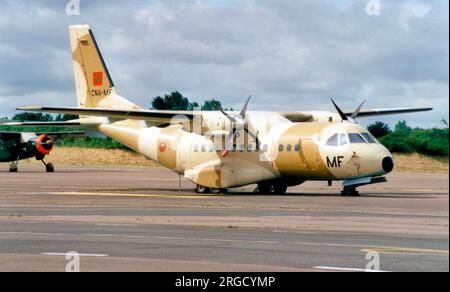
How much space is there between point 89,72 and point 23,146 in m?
23.8

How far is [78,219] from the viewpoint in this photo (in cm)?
2342

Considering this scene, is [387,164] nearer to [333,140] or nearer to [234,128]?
[333,140]

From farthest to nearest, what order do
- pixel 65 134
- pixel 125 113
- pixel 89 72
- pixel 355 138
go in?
pixel 65 134 < pixel 89 72 < pixel 125 113 < pixel 355 138

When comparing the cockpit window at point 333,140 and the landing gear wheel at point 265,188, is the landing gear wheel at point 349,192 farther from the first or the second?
the landing gear wheel at point 265,188

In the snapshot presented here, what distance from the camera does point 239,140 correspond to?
3741cm

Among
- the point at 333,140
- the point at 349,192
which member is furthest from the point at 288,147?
the point at 349,192

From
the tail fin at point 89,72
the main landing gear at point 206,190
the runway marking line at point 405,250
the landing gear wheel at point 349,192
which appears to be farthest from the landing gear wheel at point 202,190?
the runway marking line at point 405,250

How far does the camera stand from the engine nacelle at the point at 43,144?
217 ft

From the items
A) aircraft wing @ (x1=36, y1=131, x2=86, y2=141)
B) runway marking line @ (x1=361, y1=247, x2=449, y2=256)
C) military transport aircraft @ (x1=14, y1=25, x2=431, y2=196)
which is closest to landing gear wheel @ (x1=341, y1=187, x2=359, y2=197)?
military transport aircraft @ (x1=14, y1=25, x2=431, y2=196)

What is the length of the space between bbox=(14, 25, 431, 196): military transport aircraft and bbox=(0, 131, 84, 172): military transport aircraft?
22629 mm
